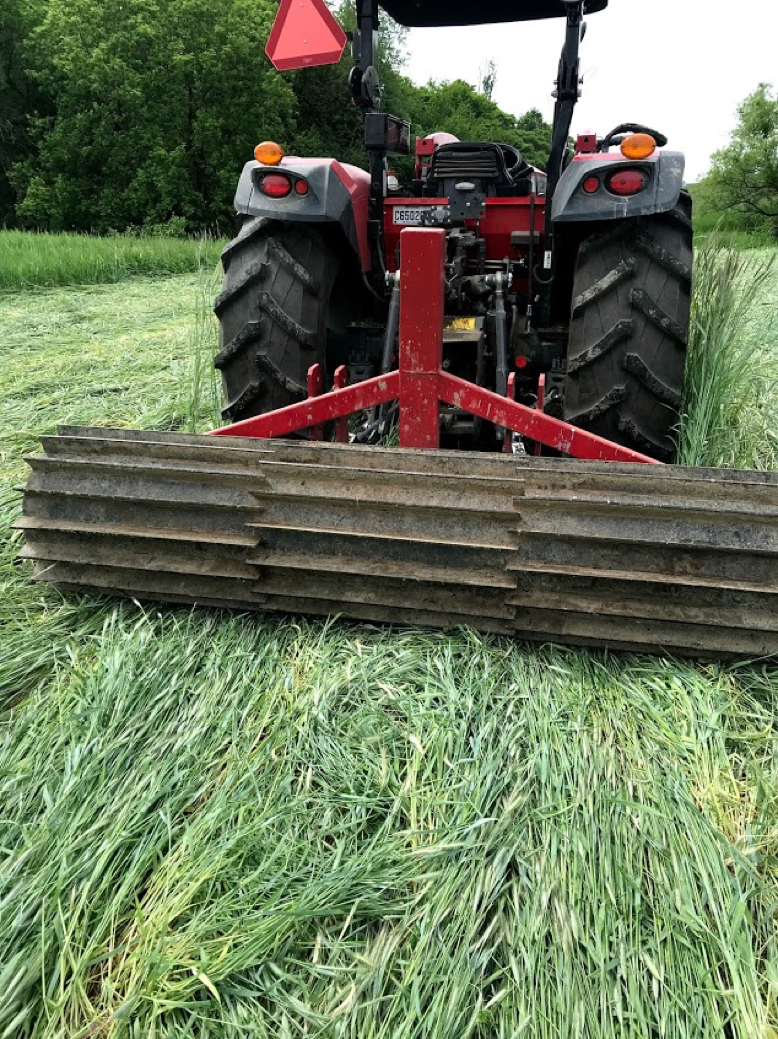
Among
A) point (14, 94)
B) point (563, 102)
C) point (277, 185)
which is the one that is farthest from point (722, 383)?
point (14, 94)

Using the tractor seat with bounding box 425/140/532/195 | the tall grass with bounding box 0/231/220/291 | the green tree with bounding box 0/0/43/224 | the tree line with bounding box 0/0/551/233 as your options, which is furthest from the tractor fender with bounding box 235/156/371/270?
the green tree with bounding box 0/0/43/224

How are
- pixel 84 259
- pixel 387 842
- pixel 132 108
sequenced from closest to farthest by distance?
1. pixel 387 842
2. pixel 84 259
3. pixel 132 108

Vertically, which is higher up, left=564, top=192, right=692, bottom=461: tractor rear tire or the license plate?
the license plate

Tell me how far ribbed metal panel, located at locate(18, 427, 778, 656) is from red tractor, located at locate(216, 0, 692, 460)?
0.61 m

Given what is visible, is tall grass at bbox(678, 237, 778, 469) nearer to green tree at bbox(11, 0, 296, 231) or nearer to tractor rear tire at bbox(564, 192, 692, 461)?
tractor rear tire at bbox(564, 192, 692, 461)

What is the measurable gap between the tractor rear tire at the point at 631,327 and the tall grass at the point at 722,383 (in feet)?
1.09

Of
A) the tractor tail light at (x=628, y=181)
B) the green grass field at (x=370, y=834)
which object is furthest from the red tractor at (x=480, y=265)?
the green grass field at (x=370, y=834)

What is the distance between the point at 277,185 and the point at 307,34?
42 centimetres

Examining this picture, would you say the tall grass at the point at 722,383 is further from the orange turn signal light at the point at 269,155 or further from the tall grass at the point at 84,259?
the tall grass at the point at 84,259

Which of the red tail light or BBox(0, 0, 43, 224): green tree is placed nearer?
the red tail light

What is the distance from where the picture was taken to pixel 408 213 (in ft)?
9.20

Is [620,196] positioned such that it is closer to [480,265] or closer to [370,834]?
[480,265]

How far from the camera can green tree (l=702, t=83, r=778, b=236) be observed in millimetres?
23625

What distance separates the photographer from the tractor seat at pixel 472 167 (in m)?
2.88
